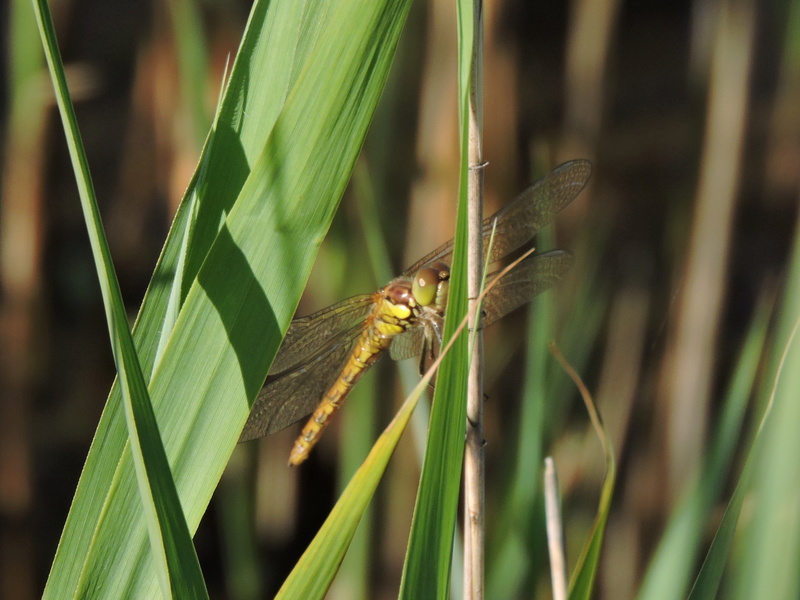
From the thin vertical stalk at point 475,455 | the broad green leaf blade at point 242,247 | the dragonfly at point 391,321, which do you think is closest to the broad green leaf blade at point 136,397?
the broad green leaf blade at point 242,247

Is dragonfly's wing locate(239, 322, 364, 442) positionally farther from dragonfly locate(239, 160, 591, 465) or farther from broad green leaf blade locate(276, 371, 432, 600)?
broad green leaf blade locate(276, 371, 432, 600)

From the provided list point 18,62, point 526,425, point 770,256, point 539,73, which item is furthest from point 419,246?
point 770,256

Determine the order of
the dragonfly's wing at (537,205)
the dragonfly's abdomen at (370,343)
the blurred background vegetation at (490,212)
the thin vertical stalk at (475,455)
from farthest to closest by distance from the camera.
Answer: the blurred background vegetation at (490,212) → the dragonfly's abdomen at (370,343) → the dragonfly's wing at (537,205) → the thin vertical stalk at (475,455)

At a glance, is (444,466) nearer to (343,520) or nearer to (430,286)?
(343,520)

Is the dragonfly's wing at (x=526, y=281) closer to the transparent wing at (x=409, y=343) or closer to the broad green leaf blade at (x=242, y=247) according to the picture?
the transparent wing at (x=409, y=343)

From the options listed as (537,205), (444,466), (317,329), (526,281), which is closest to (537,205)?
(537,205)

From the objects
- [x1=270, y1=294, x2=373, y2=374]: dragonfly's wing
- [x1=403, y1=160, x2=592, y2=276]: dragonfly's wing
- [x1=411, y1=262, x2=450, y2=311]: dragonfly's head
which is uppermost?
[x1=403, y1=160, x2=592, y2=276]: dragonfly's wing

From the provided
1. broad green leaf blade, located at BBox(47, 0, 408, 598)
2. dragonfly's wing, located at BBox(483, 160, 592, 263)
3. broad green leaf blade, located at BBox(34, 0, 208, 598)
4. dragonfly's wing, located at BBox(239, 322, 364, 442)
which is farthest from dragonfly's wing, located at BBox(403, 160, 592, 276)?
broad green leaf blade, located at BBox(34, 0, 208, 598)

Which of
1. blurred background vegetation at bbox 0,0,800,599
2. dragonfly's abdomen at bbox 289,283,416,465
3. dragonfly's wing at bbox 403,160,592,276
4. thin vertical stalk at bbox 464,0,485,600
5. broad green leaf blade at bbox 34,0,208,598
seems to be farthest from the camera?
blurred background vegetation at bbox 0,0,800,599
